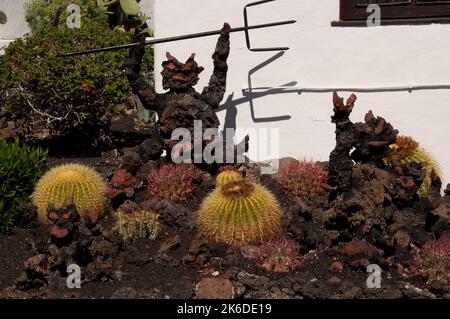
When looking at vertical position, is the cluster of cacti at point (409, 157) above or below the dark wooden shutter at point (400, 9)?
below

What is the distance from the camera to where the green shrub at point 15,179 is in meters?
7.43

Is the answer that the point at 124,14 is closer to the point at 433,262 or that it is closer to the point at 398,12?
the point at 398,12

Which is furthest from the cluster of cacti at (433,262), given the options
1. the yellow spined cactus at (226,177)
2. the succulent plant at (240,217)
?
the yellow spined cactus at (226,177)

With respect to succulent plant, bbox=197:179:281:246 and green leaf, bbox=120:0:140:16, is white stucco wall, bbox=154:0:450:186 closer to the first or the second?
succulent plant, bbox=197:179:281:246

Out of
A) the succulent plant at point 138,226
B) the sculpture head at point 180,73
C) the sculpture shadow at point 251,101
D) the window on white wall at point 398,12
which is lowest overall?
the succulent plant at point 138,226

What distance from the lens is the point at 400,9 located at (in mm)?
8805

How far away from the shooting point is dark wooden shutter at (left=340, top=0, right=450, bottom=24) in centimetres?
872

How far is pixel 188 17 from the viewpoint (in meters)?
9.17

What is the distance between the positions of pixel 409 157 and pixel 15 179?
3.84 meters

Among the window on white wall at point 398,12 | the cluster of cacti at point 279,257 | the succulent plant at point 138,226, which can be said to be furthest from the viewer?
the window on white wall at point 398,12

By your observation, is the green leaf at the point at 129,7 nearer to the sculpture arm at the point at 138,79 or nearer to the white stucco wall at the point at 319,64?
the white stucco wall at the point at 319,64

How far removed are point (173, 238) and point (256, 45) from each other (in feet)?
9.95

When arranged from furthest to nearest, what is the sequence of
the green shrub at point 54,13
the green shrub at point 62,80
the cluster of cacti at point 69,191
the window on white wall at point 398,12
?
1. the green shrub at point 54,13
2. the green shrub at point 62,80
3. the window on white wall at point 398,12
4. the cluster of cacti at point 69,191

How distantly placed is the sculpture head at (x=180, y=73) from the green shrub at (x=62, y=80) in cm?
151
